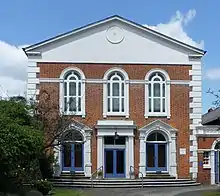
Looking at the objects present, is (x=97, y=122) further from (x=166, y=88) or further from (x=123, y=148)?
(x=166, y=88)

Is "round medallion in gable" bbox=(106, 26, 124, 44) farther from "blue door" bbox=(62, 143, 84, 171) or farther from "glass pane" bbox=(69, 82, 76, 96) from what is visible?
"blue door" bbox=(62, 143, 84, 171)

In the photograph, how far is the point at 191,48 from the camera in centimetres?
4162

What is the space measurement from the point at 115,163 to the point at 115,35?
9.69 metres

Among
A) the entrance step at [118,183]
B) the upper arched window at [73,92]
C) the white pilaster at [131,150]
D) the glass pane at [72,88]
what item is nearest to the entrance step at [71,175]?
the entrance step at [118,183]

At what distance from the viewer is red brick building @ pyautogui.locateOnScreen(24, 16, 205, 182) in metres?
40.3

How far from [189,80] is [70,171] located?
37.0ft

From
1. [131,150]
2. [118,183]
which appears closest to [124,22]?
[131,150]

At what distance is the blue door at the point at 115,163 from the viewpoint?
4056cm

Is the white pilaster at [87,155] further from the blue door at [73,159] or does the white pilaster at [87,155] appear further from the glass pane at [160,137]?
the glass pane at [160,137]

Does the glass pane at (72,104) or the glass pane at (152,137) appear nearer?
the glass pane at (72,104)

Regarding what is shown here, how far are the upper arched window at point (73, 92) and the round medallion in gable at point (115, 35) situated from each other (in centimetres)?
353

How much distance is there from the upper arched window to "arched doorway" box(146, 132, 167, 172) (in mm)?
5590

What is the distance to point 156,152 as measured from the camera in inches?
1615

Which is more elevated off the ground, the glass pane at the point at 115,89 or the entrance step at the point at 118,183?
the glass pane at the point at 115,89
